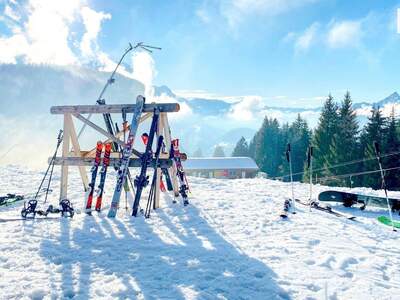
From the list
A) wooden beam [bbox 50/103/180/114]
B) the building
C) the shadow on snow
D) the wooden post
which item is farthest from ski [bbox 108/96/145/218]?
the building

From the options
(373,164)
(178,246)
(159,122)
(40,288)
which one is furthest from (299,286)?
(373,164)

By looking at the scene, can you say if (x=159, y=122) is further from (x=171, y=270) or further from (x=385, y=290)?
(x=385, y=290)

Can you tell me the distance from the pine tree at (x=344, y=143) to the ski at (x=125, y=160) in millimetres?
40731

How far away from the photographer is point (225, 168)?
5534cm

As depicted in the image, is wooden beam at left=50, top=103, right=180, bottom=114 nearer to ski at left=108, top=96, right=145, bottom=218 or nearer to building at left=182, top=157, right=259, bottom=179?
ski at left=108, top=96, right=145, bottom=218

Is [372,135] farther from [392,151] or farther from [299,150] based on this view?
[299,150]

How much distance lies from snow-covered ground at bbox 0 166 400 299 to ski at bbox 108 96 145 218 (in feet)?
1.09

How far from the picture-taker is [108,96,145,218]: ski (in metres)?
8.12

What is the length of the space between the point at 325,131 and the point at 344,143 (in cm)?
479

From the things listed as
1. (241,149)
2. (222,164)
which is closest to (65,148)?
(222,164)

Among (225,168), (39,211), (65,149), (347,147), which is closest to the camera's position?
(39,211)

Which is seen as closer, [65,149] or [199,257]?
[199,257]

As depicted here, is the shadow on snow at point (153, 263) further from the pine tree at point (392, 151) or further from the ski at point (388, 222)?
the pine tree at point (392, 151)

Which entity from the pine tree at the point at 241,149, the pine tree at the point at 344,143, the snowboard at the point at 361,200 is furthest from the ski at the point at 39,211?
the pine tree at the point at 241,149
